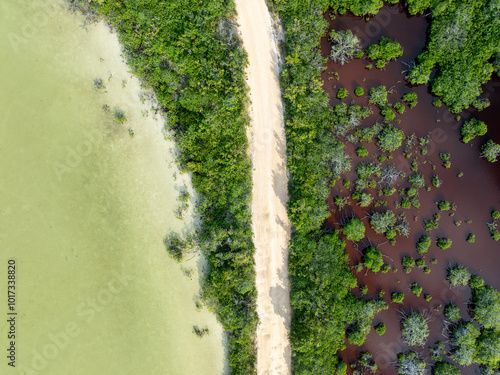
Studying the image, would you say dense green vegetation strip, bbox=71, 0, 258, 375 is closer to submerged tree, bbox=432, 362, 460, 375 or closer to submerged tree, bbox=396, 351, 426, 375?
submerged tree, bbox=396, 351, 426, 375

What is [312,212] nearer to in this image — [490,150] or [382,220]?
[382,220]

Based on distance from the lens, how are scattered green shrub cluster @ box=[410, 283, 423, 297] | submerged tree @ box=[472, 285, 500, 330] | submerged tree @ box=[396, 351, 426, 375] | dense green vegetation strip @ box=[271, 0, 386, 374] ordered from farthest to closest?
scattered green shrub cluster @ box=[410, 283, 423, 297] < submerged tree @ box=[396, 351, 426, 375] < submerged tree @ box=[472, 285, 500, 330] < dense green vegetation strip @ box=[271, 0, 386, 374]

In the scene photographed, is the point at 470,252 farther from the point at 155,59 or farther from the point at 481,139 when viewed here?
the point at 155,59

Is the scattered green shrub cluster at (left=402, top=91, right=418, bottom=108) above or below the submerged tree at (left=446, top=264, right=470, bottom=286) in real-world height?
above

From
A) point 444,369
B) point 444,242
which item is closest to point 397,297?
point 444,242

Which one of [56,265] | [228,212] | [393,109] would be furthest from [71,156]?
[393,109]

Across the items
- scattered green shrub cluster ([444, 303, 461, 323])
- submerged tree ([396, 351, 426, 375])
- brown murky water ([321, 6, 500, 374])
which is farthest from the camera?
brown murky water ([321, 6, 500, 374])

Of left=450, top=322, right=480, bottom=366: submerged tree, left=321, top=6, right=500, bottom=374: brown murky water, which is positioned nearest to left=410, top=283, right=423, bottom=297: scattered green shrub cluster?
left=321, top=6, right=500, bottom=374: brown murky water
